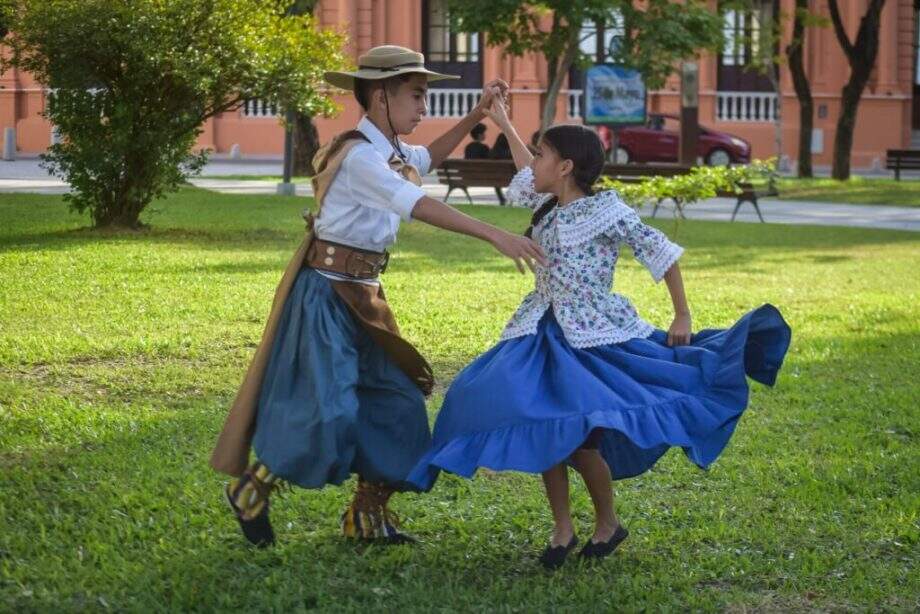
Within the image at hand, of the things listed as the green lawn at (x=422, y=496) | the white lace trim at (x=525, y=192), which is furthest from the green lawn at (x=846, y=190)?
the white lace trim at (x=525, y=192)

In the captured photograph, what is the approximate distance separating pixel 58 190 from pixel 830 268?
A: 11934mm

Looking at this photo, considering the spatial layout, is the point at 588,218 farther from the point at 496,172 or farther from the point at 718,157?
the point at 718,157

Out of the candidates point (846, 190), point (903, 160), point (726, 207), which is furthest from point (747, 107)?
point (726, 207)

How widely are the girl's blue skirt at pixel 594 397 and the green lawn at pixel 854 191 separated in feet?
73.3

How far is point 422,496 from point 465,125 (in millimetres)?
1406

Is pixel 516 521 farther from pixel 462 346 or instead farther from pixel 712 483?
pixel 462 346

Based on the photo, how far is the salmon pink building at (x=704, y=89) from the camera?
4025cm

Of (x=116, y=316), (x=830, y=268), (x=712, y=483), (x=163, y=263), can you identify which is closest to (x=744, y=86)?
(x=830, y=268)

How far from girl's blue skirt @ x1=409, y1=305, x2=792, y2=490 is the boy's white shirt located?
0.55 m

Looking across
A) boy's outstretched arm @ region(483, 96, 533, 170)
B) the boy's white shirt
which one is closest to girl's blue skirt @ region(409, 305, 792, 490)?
the boy's white shirt

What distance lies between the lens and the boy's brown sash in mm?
5312

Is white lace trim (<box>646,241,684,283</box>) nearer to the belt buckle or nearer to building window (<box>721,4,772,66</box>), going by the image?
the belt buckle

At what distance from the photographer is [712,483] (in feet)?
21.3

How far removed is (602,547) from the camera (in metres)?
5.33
